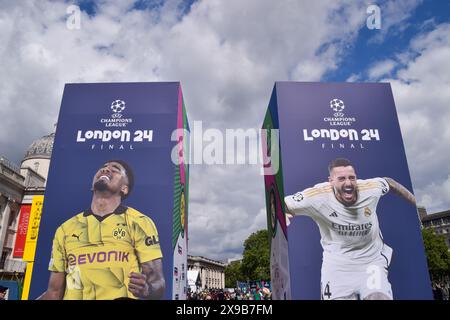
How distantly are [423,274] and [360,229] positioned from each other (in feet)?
8.81

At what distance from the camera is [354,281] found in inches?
484

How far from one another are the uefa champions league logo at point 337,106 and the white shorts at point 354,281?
6.21 meters

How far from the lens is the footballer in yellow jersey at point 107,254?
12656 millimetres

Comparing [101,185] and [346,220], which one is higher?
[101,185]

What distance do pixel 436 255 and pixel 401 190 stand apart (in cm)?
5314

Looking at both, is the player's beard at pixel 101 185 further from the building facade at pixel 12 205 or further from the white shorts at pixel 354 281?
the building facade at pixel 12 205

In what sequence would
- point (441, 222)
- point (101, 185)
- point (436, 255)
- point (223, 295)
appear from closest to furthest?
point (101, 185), point (223, 295), point (436, 255), point (441, 222)

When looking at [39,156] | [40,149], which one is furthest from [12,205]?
[40,149]

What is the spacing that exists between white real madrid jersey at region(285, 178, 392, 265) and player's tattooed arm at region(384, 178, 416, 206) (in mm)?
207

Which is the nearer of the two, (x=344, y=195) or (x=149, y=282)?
(x=149, y=282)

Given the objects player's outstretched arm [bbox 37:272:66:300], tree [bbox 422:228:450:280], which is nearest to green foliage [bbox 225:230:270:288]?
tree [bbox 422:228:450:280]

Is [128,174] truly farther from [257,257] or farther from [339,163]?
[257,257]

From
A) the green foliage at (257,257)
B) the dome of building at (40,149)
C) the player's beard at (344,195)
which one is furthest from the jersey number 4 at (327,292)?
the dome of building at (40,149)
